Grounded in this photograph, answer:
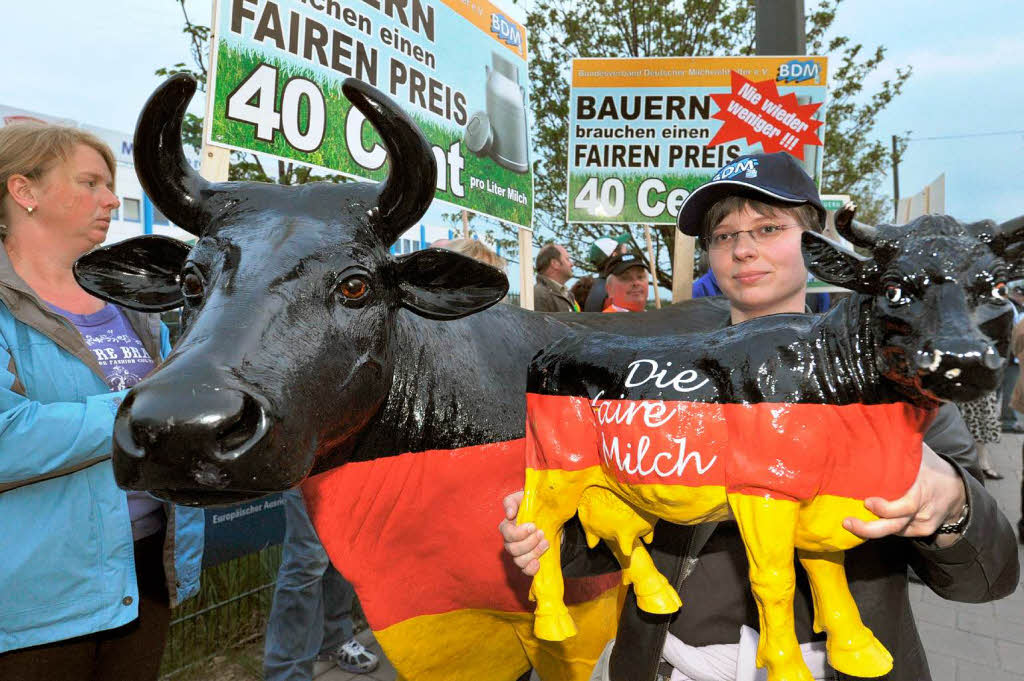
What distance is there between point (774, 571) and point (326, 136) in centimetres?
261

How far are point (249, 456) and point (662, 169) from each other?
4327 millimetres

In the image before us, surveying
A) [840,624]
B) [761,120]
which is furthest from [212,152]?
[761,120]

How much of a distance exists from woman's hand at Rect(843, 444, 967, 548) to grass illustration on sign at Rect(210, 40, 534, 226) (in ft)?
6.78

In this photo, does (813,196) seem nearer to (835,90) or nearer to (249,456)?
(249,456)

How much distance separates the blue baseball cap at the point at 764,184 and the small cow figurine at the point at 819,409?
21.6 inches

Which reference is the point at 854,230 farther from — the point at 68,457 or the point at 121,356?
the point at 121,356

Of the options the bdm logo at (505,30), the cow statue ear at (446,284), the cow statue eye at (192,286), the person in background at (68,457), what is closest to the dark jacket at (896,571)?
the cow statue ear at (446,284)

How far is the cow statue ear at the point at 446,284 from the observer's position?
164 cm

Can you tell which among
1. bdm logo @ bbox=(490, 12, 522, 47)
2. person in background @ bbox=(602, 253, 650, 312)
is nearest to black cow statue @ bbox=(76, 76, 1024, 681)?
person in background @ bbox=(602, 253, 650, 312)

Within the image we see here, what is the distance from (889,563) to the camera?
137 cm

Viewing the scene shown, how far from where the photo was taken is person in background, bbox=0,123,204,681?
203cm

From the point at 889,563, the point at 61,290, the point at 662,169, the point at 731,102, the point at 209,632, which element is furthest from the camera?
the point at 662,169

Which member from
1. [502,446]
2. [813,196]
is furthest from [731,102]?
[502,446]

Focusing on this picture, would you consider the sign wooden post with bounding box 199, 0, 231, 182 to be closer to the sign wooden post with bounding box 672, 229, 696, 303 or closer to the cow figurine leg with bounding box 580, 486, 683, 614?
the cow figurine leg with bounding box 580, 486, 683, 614
